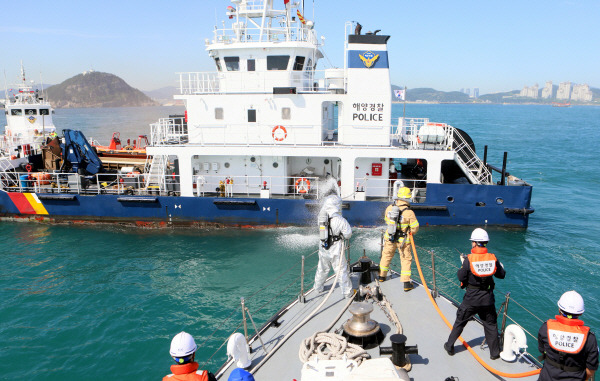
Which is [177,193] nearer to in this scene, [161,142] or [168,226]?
[168,226]

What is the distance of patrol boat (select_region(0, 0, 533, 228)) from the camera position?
14086 mm

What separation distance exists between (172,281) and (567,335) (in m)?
9.56

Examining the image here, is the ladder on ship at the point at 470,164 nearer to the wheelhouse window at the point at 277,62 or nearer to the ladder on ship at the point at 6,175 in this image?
the wheelhouse window at the point at 277,62

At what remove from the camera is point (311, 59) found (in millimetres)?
15992

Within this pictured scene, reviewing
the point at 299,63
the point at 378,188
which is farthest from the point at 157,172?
the point at 378,188

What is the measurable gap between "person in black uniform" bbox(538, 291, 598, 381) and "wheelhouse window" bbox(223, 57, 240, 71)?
1393 centimetres

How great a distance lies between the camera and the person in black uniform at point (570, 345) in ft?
11.4

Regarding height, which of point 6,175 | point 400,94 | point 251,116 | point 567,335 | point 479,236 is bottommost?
point 6,175

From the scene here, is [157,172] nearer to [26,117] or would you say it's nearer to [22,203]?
[22,203]

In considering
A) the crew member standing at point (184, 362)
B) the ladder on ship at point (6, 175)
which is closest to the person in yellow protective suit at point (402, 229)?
the crew member standing at point (184, 362)

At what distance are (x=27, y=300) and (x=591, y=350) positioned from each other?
37.6ft

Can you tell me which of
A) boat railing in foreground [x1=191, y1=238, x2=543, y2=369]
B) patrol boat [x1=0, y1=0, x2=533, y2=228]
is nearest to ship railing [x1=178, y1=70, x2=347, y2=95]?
patrol boat [x1=0, y1=0, x2=533, y2=228]

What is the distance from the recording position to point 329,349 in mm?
4645

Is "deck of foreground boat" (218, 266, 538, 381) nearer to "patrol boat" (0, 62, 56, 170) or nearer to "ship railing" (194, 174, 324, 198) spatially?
"ship railing" (194, 174, 324, 198)
